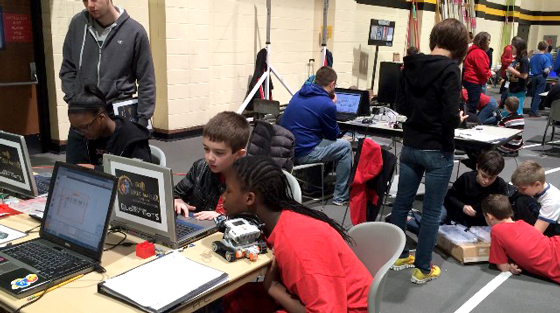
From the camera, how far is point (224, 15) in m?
7.05

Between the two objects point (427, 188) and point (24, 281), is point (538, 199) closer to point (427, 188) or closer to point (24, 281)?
point (427, 188)

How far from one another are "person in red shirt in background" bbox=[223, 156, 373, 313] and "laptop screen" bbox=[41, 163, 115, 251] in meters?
0.41

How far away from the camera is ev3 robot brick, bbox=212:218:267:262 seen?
167 cm

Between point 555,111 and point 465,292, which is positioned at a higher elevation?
point 555,111

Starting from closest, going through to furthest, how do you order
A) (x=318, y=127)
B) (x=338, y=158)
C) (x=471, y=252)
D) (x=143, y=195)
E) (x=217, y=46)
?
(x=143, y=195) → (x=471, y=252) → (x=318, y=127) → (x=338, y=158) → (x=217, y=46)

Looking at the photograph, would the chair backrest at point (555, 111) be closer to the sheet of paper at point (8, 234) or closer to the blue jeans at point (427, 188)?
the blue jeans at point (427, 188)

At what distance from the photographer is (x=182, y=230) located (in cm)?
187

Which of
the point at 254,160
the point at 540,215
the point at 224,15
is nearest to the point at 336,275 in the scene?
the point at 254,160

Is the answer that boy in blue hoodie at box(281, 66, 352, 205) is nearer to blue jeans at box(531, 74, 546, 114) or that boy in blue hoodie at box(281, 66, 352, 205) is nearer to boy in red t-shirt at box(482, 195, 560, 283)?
boy in red t-shirt at box(482, 195, 560, 283)

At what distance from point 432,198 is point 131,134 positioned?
1.72 meters

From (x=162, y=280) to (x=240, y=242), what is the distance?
30 cm

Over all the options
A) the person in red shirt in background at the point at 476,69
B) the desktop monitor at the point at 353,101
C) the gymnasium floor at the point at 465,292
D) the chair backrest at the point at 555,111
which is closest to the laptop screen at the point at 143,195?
the gymnasium floor at the point at 465,292

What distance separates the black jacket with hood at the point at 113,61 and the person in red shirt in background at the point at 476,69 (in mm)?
4697

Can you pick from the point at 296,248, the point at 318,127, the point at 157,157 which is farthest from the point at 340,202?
the point at 296,248
